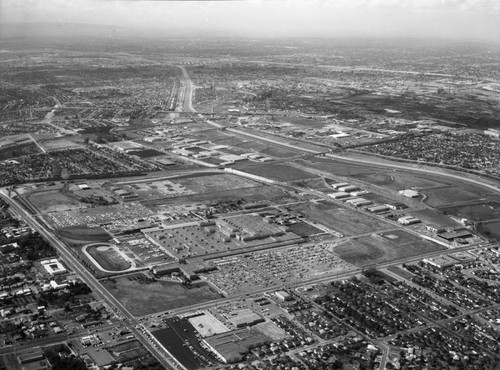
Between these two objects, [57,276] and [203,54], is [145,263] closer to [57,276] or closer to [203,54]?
[57,276]

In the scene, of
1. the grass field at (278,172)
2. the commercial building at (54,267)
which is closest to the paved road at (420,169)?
the grass field at (278,172)

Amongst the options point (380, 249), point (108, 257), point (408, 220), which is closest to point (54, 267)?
point (108, 257)

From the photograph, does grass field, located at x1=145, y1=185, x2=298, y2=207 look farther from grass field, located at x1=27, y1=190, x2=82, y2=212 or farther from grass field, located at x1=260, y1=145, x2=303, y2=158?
grass field, located at x1=260, y1=145, x2=303, y2=158

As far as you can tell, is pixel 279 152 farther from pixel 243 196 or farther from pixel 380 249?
pixel 380 249

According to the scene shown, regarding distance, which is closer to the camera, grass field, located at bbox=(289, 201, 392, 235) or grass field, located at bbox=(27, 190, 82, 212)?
grass field, located at bbox=(289, 201, 392, 235)

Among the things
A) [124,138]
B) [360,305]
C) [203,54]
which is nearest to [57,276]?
[360,305]

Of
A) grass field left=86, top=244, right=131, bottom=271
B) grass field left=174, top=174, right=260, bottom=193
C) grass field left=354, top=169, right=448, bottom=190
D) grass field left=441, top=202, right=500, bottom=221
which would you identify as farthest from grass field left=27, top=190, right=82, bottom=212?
grass field left=441, top=202, right=500, bottom=221
